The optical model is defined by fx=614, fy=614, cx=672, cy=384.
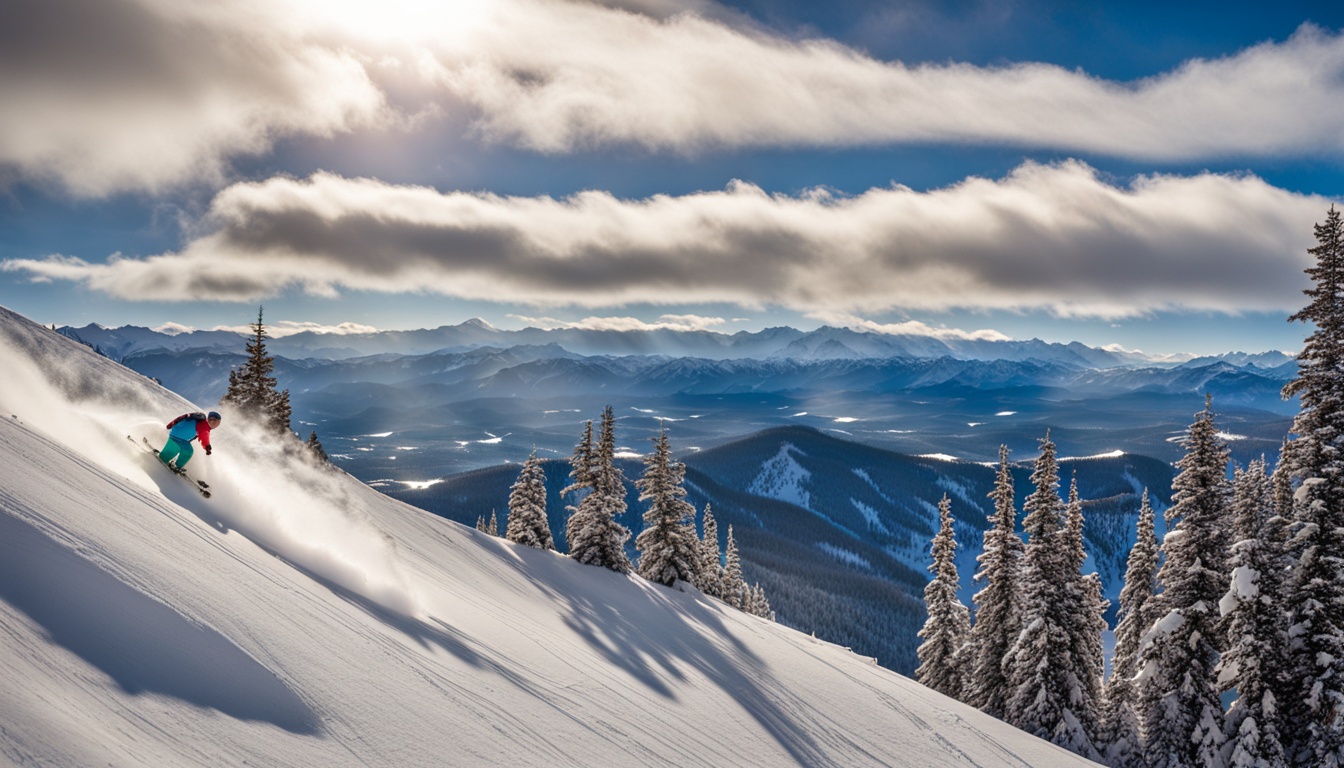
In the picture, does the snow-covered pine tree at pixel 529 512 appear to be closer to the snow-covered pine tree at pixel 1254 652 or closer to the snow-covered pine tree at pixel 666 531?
the snow-covered pine tree at pixel 666 531

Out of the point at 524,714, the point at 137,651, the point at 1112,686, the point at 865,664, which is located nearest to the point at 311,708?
the point at 137,651

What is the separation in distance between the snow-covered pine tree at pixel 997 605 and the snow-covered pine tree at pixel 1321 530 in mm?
9045

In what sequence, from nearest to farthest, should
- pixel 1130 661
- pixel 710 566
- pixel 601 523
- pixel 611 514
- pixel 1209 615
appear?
pixel 1209 615 → pixel 1130 661 → pixel 601 523 → pixel 611 514 → pixel 710 566

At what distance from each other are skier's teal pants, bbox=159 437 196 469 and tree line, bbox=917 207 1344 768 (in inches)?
1080

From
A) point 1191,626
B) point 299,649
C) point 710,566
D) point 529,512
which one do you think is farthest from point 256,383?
point 1191,626

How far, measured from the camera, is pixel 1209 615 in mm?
21375

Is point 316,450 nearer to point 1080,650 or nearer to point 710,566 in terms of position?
point 710,566

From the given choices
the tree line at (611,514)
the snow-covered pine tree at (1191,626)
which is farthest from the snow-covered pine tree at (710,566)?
the snow-covered pine tree at (1191,626)

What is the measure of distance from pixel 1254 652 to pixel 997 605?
30.0ft

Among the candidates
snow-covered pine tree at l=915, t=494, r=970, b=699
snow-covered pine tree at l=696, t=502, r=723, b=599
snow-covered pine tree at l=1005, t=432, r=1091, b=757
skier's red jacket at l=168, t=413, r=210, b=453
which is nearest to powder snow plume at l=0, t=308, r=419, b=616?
skier's red jacket at l=168, t=413, r=210, b=453

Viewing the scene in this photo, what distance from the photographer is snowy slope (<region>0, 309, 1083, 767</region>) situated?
512cm

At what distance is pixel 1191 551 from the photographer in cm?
2194

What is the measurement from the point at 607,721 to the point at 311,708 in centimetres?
481

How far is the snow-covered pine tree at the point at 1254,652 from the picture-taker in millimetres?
19031
